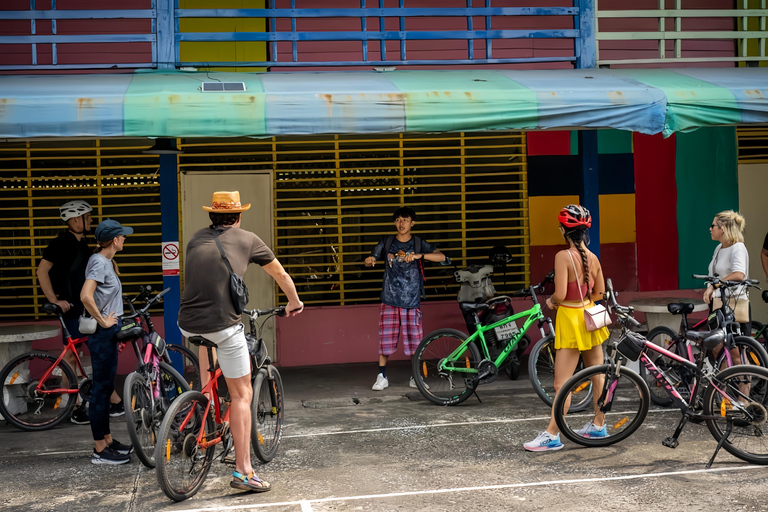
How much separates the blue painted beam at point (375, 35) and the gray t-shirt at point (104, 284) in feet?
9.15

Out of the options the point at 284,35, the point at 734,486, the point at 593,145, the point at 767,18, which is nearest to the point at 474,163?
the point at 593,145

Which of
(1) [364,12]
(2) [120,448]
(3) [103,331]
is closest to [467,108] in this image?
(1) [364,12]

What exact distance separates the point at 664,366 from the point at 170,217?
469 cm

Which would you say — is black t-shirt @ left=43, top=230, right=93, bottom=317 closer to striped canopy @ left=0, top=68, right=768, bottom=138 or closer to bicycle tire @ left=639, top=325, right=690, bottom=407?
striped canopy @ left=0, top=68, right=768, bottom=138

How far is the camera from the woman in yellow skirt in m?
6.19

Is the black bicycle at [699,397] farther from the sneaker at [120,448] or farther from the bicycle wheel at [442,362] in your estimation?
the sneaker at [120,448]

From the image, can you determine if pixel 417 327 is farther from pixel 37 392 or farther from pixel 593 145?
pixel 37 392

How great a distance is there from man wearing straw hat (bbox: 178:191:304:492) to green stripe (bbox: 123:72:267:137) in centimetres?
174

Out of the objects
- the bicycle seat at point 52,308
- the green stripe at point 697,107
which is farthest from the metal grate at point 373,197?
the bicycle seat at point 52,308

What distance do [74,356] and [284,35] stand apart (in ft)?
12.5

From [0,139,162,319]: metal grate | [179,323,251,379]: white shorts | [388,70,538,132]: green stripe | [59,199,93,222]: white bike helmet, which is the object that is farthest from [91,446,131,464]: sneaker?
[0,139,162,319]: metal grate

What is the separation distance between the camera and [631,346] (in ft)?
20.4

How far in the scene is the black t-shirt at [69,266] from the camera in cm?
765

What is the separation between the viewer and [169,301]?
7.96m
